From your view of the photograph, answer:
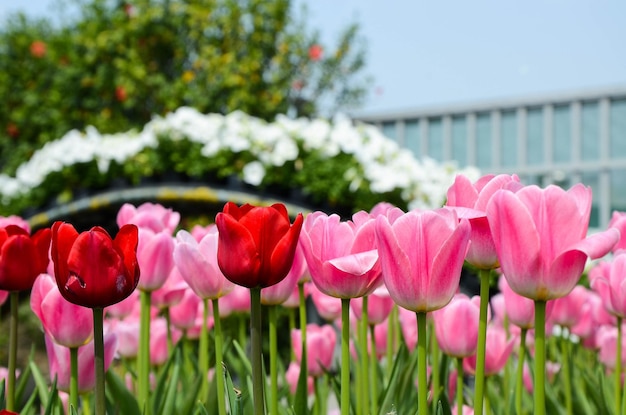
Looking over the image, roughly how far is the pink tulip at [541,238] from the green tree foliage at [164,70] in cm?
991

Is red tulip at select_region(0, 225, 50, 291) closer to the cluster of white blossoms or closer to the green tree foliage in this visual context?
the cluster of white blossoms

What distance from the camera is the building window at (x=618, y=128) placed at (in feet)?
24.7

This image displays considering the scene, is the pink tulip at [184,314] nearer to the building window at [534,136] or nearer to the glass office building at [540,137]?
the glass office building at [540,137]

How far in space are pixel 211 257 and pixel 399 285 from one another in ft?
1.15

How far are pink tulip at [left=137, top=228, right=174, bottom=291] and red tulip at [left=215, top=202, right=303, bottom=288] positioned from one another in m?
0.43

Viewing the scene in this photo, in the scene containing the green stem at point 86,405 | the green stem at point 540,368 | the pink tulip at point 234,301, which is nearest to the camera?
the green stem at point 540,368

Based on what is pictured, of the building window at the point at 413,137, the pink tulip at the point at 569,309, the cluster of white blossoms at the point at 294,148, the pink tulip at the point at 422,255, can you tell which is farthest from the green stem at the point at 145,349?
the building window at the point at 413,137

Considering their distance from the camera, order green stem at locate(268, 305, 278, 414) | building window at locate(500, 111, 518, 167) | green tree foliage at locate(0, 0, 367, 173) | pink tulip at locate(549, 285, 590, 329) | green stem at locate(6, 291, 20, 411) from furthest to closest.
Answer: green tree foliage at locate(0, 0, 367, 173)
building window at locate(500, 111, 518, 167)
pink tulip at locate(549, 285, 590, 329)
green stem at locate(6, 291, 20, 411)
green stem at locate(268, 305, 278, 414)

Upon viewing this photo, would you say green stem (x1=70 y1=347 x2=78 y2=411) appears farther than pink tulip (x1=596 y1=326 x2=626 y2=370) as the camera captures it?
No

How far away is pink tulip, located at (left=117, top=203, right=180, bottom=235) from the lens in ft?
4.48

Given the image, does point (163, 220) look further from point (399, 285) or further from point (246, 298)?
point (399, 285)

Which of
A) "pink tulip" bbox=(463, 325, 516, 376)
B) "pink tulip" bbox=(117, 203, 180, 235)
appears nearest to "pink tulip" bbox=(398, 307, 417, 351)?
"pink tulip" bbox=(463, 325, 516, 376)

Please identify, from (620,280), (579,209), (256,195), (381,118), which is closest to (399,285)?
(579,209)

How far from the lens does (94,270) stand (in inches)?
30.6
